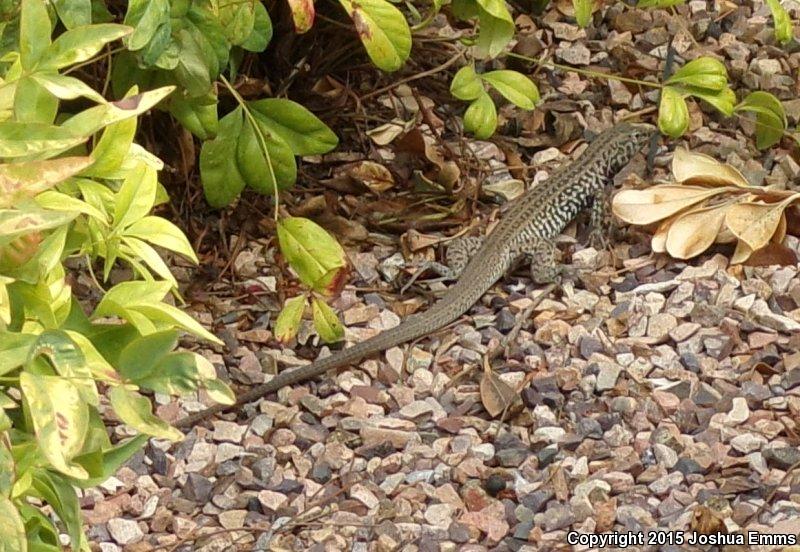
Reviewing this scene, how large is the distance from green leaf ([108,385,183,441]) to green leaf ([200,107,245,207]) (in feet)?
6.77

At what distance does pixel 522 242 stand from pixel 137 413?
9.70 ft

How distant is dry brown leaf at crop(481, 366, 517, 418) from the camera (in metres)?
3.93

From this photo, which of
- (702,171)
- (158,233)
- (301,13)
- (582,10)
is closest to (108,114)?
(158,233)

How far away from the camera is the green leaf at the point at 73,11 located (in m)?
2.96

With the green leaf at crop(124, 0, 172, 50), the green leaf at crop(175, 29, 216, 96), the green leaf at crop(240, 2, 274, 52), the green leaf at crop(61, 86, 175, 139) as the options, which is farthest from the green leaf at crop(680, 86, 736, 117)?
the green leaf at crop(61, 86, 175, 139)

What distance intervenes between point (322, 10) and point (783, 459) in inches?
86.2

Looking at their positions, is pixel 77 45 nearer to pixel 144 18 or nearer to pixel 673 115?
pixel 144 18

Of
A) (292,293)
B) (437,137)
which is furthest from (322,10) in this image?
(292,293)

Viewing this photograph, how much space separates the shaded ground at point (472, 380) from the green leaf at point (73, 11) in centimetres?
134

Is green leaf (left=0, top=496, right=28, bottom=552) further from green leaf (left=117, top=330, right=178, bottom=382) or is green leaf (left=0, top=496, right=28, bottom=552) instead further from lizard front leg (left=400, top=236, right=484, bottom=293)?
lizard front leg (left=400, top=236, right=484, bottom=293)

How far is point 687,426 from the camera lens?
12.5ft

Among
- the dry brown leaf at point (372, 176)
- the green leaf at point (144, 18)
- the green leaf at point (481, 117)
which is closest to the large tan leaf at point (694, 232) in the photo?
the green leaf at point (481, 117)

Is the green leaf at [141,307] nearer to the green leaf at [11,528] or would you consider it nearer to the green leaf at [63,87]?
the green leaf at [63,87]

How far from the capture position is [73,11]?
9.78ft
